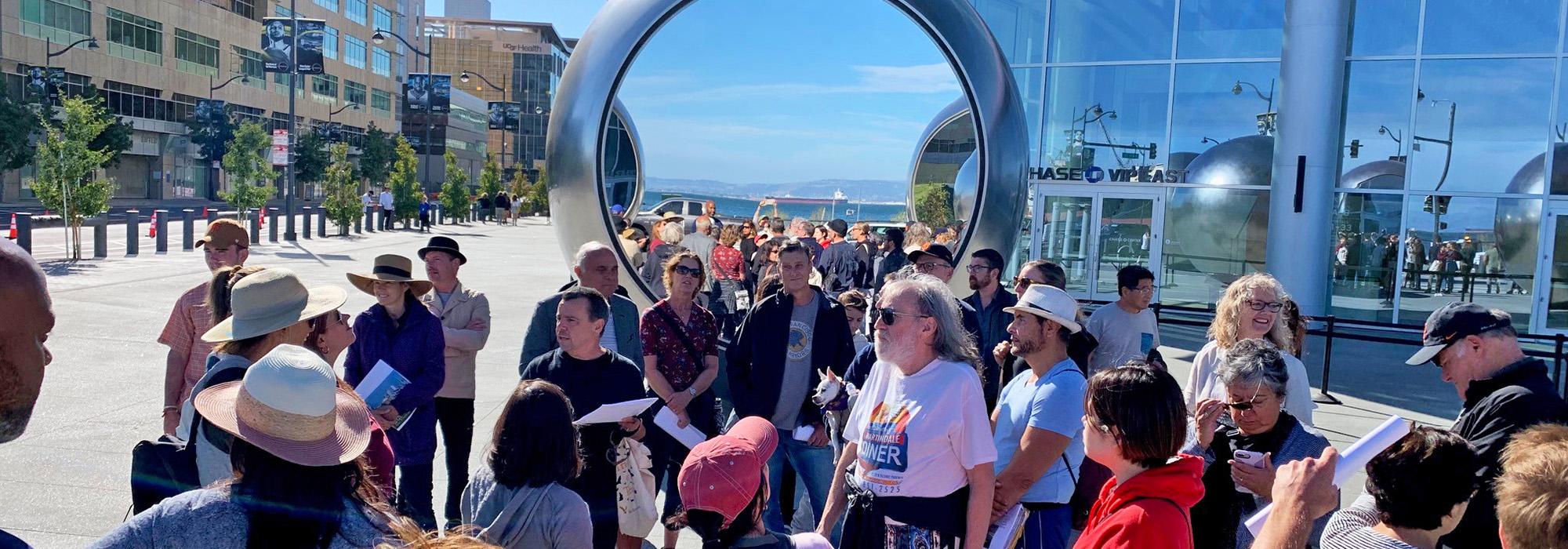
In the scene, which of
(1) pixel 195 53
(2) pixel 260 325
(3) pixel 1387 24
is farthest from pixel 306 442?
Answer: (1) pixel 195 53

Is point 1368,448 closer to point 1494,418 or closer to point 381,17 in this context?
point 1494,418

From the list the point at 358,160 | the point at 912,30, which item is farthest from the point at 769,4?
the point at 358,160

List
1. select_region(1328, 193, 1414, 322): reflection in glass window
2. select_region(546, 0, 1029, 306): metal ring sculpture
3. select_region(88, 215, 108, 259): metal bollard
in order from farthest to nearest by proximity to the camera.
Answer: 1. select_region(88, 215, 108, 259): metal bollard
2. select_region(1328, 193, 1414, 322): reflection in glass window
3. select_region(546, 0, 1029, 306): metal ring sculpture

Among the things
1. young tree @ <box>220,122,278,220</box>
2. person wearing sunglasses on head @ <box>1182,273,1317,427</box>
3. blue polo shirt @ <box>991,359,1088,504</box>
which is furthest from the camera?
young tree @ <box>220,122,278,220</box>

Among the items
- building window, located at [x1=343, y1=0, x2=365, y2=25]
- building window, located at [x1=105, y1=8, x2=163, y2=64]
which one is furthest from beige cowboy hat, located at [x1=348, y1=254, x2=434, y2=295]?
building window, located at [x1=343, y1=0, x2=365, y2=25]

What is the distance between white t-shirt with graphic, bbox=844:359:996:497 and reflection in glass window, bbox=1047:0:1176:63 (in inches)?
584

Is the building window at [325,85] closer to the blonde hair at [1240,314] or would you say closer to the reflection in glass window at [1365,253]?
the reflection in glass window at [1365,253]

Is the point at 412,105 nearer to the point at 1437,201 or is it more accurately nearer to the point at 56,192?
the point at 56,192

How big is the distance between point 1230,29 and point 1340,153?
245 cm

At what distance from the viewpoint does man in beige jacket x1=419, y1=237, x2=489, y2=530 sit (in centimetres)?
511

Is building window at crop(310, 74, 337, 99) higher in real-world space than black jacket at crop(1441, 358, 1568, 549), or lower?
higher

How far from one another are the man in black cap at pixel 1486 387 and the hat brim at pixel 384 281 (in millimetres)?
3854

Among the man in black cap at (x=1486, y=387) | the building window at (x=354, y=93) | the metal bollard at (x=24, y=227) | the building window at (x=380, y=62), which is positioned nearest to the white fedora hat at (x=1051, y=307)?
the man in black cap at (x=1486, y=387)

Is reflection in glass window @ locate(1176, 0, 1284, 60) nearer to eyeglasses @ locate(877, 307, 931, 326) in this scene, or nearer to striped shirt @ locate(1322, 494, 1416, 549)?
eyeglasses @ locate(877, 307, 931, 326)
